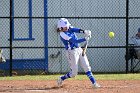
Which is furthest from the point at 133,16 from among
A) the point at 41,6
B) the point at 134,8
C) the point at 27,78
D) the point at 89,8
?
the point at 27,78

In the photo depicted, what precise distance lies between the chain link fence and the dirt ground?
3473 mm

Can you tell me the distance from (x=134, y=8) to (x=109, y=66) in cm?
234

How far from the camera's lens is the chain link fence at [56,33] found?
60.0ft

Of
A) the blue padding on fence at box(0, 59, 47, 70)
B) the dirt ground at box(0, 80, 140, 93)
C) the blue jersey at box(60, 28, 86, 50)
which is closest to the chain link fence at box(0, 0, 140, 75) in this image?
the blue padding on fence at box(0, 59, 47, 70)

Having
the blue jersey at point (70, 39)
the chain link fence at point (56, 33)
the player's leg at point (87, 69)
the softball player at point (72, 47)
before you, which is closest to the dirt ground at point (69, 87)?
the player's leg at point (87, 69)

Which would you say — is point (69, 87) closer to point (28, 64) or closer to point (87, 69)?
point (87, 69)

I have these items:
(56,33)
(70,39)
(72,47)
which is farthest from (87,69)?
(56,33)

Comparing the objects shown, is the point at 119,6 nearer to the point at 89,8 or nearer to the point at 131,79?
the point at 89,8

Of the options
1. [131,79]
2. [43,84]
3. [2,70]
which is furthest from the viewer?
[2,70]

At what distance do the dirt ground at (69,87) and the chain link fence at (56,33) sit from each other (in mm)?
3473

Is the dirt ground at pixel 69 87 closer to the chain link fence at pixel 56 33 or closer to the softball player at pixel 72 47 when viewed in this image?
the softball player at pixel 72 47

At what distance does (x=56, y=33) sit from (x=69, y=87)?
5.62 m

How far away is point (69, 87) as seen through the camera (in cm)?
1315

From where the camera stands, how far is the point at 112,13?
18625 millimetres
